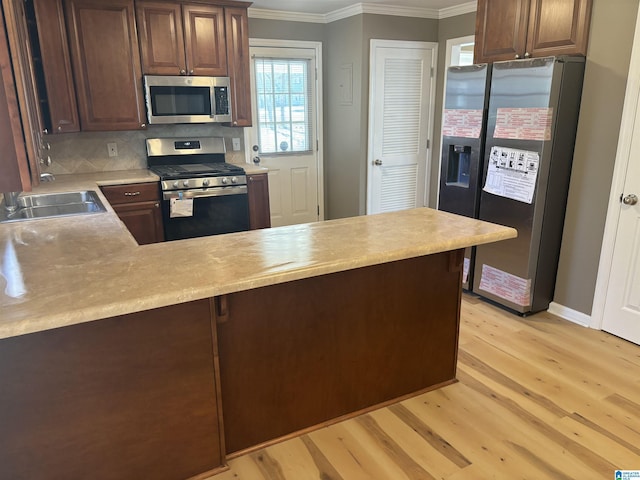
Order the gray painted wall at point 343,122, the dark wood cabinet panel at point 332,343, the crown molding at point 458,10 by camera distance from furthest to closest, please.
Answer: the gray painted wall at point 343,122 < the crown molding at point 458,10 < the dark wood cabinet panel at point 332,343

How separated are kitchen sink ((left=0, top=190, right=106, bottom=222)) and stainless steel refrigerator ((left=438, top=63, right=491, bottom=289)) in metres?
2.54

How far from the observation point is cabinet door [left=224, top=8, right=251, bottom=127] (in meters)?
4.17

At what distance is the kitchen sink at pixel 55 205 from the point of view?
2.88 m

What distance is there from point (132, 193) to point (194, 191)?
0.49 meters

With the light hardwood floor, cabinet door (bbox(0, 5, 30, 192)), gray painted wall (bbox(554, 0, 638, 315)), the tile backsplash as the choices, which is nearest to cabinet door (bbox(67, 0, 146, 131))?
the tile backsplash

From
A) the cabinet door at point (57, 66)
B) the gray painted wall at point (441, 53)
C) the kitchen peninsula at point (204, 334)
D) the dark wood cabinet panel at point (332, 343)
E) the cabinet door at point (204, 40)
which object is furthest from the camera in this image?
the gray painted wall at point (441, 53)

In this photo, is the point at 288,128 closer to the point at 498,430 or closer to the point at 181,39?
the point at 181,39

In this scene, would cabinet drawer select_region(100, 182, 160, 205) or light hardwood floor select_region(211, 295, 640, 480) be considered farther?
cabinet drawer select_region(100, 182, 160, 205)

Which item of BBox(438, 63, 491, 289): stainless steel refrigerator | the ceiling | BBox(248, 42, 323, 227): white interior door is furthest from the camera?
BBox(248, 42, 323, 227): white interior door

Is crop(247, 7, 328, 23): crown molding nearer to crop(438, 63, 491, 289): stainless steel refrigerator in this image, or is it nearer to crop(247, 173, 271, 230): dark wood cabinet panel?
crop(247, 173, 271, 230): dark wood cabinet panel

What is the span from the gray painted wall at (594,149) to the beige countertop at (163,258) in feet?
4.35

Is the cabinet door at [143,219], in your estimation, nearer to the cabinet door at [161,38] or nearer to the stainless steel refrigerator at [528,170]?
the cabinet door at [161,38]

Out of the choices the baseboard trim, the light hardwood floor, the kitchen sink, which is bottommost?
the light hardwood floor

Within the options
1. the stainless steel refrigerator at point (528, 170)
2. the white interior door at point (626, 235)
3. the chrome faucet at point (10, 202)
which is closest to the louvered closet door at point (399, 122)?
the stainless steel refrigerator at point (528, 170)
